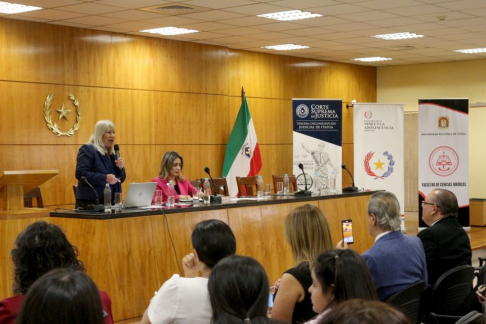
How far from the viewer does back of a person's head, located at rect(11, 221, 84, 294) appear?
272 centimetres

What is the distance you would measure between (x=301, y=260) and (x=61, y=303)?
233cm

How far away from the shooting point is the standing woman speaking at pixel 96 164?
6.27 meters

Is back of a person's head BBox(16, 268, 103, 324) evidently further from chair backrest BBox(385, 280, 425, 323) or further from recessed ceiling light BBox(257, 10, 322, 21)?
recessed ceiling light BBox(257, 10, 322, 21)

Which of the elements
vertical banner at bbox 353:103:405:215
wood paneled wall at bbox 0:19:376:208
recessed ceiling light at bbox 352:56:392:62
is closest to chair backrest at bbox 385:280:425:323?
wood paneled wall at bbox 0:19:376:208

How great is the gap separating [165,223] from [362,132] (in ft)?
23.1

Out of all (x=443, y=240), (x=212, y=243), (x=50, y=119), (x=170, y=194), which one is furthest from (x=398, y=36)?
(x=212, y=243)

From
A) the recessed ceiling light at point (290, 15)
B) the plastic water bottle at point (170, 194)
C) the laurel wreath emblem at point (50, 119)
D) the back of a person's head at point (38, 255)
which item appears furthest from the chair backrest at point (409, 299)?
the laurel wreath emblem at point (50, 119)

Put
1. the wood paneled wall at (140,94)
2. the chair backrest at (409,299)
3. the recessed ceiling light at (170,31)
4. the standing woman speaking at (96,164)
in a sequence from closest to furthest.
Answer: the chair backrest at (409,299) → the standing woman speaking at (96,164) → the wood paneled wall at (140,94) → the recessed ceiling light at (170,31)

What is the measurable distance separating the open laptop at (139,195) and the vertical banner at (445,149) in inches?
268

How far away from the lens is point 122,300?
18.7 ft

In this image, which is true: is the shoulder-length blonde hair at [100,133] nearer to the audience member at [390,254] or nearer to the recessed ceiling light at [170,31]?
the audience member at [390,254]

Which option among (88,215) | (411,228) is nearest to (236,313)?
(88,215)

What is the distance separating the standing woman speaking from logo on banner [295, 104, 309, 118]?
5.91 meters

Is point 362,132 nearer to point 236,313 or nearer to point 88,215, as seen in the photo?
point 88,215
